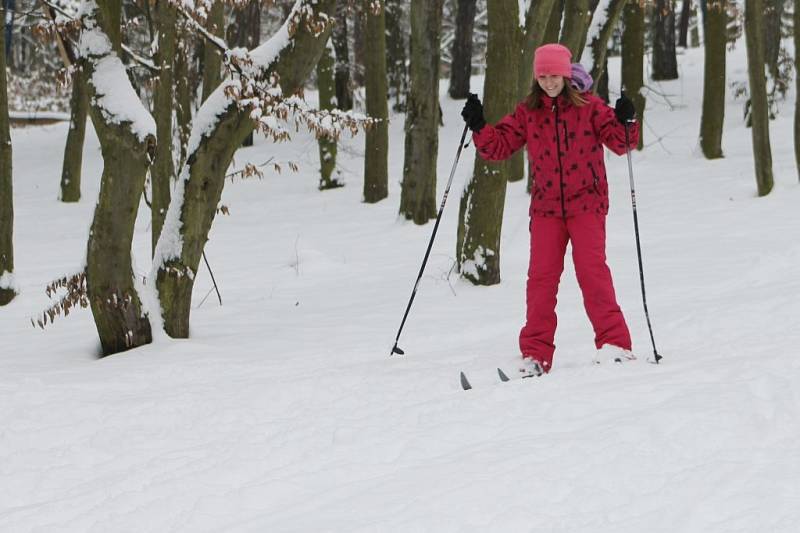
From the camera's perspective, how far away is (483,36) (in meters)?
→ 37.9

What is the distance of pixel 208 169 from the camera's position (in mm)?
7023

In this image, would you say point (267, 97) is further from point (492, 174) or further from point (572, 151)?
point (492, 174)

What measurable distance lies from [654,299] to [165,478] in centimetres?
536

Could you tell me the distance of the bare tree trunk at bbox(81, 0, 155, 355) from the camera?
6.64m

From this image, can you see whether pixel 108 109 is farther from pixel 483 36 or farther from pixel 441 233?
pixel 483 36

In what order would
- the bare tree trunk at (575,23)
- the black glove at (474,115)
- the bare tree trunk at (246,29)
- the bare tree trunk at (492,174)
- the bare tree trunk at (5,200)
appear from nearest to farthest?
the black glove at (474,115) < the bare tree trunk at (492,174) < the bare tree trunk at (5,200) < the bare tree trunk at (575,23) < the bare tree trunk at (246,29)

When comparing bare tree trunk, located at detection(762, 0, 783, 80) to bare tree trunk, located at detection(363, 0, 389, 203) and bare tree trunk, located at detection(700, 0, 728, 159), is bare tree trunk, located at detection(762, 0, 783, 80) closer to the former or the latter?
bare tree trunk, located at detection(700, 0, 728, 159)

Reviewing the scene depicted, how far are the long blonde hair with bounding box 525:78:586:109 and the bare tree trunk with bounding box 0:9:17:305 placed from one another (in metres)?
6.60

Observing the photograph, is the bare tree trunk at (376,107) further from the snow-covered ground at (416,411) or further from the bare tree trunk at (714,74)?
the bare tree trunk at (714,74)

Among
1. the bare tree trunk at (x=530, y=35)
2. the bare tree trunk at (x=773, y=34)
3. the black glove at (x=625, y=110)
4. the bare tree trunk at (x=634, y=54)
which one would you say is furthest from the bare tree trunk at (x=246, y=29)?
the black glove at (x=625, y=110)

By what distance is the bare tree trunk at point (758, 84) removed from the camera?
A: 13.1 m

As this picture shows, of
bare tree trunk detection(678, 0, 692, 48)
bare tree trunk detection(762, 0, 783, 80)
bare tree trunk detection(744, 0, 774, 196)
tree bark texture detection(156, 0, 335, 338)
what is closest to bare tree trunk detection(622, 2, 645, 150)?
bare tree trunk detection(762, 0, 783, 80)

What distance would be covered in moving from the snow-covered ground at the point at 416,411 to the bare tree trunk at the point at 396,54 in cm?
1261

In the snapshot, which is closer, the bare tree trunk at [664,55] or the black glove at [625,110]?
the black glove at [625,110]
